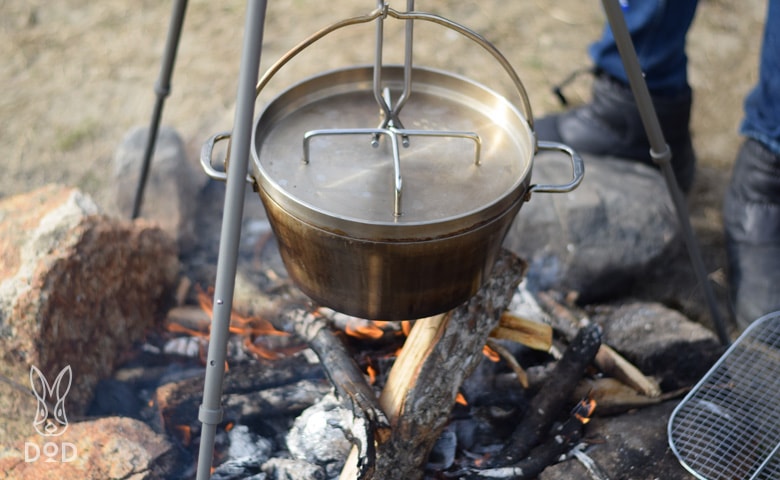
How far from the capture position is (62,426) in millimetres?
1829

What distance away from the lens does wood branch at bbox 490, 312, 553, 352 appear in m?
1.98

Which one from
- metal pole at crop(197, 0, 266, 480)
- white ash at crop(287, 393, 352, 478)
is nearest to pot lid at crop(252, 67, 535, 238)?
metal pole at crop(197, 0, 266, 480)

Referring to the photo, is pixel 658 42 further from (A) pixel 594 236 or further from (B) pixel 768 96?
(A) pixel 594 236

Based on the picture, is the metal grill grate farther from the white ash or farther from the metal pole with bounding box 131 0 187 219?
the metal pole with bounding box 131 0 187 219

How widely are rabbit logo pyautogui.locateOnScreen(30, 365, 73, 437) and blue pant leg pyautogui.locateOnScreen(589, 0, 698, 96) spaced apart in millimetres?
2145

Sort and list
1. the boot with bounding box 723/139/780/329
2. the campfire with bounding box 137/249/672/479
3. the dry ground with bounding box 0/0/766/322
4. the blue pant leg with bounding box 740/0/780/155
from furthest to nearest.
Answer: the dry ground with bounding box 0/0/766/322 → the boot with bounding box 723/139/780/329 → the blue pant leg with bounding box 740/0/780/155 → the campfire with bounding box 137/249/672/479

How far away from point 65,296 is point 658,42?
2.18 m

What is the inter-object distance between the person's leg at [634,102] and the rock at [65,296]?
5.92 ft

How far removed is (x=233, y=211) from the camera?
1.28 meters

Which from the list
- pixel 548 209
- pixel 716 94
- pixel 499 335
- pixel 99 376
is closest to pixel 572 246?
pixel 548 209

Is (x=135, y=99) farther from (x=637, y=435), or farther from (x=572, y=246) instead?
(x=637, y=435)

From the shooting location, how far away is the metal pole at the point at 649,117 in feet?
5.26

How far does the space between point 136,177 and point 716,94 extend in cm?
286

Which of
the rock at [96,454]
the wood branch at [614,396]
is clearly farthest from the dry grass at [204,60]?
the wood branch at [614,396]
